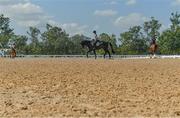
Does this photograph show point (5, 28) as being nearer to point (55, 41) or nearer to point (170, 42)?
point (55, 41)

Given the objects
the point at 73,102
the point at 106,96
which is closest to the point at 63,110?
the point at 73,102

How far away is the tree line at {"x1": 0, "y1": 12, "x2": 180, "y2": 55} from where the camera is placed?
3408 inches

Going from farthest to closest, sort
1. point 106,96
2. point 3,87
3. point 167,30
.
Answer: point 167,30 < point 3,87 < point 106,96

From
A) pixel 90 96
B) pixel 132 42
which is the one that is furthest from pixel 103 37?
pixel 90 96

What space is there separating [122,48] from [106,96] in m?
79.7

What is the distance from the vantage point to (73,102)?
1312cm

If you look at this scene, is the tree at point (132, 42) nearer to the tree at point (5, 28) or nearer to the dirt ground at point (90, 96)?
the tree at point (5, 28)

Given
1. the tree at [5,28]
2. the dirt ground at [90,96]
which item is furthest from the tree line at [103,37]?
the dirt ground at [90,96]

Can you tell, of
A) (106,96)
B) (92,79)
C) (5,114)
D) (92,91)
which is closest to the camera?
(5,114)

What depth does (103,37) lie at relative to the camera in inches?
4023

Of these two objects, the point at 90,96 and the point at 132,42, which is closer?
the point at 90,96

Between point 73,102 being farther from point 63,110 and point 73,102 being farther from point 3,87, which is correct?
point 3,87

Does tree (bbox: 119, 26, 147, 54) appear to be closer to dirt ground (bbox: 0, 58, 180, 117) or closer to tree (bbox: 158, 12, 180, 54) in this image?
tree (bbox: 158, 12, 180, 54)

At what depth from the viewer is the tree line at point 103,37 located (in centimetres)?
8656
